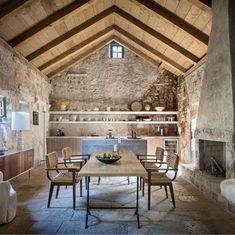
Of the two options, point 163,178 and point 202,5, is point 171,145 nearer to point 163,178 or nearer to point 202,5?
point 163,178

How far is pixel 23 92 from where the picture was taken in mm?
6457

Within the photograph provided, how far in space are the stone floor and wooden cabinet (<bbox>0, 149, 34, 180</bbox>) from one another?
419 mm

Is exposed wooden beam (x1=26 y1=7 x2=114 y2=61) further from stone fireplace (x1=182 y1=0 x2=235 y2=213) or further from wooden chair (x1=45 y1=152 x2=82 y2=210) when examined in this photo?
wooden chair (x1=45 y1=152 x2=82 y2=210)

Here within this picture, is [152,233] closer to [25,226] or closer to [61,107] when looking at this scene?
[25,226]

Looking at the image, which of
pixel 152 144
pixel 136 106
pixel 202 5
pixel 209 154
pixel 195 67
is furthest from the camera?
pixel 136 106

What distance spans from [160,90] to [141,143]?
7.24 ft

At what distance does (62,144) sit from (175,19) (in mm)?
5414

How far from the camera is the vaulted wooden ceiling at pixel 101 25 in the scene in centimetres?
482

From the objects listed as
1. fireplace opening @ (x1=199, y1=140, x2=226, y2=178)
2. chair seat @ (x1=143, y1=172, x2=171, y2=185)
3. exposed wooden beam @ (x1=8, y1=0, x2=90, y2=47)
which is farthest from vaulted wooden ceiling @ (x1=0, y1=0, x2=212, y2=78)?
chair seat @ (x1=143, y1=172, x2=171, y2=185)

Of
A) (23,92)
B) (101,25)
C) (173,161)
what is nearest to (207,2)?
(173,161)

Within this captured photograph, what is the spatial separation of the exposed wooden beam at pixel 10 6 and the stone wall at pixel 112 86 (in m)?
4.84

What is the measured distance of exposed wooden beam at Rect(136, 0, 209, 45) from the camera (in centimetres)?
520

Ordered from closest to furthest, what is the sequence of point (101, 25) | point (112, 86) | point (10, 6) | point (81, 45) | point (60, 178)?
point (60, 178), point (10, 6), point (101, 25), point (81, 45), point (112, 86)

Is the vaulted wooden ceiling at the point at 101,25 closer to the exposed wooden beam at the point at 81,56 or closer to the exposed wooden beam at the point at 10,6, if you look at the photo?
the exposed wooden beam at the point at 10,6
